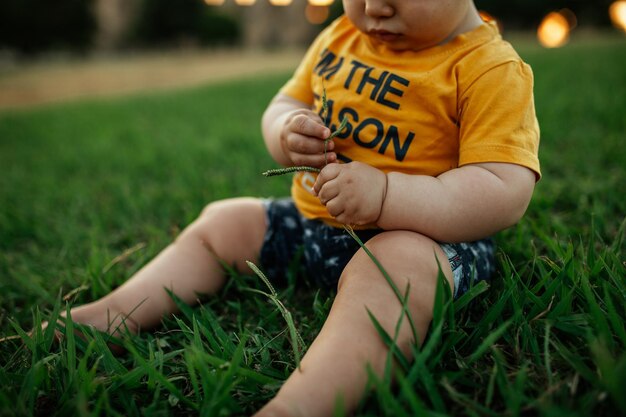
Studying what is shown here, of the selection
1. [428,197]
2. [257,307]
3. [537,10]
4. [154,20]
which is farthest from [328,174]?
[154,20]

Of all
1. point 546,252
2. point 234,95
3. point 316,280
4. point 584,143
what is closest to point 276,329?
point 316,280

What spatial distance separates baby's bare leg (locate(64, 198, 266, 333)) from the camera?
1185mm

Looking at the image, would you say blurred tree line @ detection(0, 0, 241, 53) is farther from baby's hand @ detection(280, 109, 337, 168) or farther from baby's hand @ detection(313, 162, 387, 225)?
baby's hand @ detection(313, 162, 387, 225)

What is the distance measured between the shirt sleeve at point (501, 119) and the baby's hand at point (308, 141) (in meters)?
0.31

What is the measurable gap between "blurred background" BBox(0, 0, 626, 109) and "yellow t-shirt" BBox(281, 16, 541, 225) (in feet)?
52.9

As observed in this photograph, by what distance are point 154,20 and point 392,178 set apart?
136 ft

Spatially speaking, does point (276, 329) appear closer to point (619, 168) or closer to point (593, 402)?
point (593, 402)

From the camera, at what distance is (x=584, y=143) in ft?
8.13

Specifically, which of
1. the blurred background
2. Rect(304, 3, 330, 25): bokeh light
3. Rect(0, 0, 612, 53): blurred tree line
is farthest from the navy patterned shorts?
Rect(304, 3, 330, 25): bokeh light

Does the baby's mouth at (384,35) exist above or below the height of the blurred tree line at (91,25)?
above

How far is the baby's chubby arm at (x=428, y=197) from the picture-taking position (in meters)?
0.97

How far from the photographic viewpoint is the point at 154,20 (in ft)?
122

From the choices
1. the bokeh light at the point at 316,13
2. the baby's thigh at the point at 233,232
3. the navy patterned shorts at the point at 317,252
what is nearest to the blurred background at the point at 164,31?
the bokeh light at the point at 316,13

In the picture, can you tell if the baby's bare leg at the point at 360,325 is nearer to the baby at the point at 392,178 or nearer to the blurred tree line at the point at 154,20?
the baby at the point at 392,178
